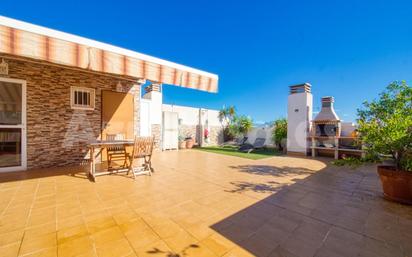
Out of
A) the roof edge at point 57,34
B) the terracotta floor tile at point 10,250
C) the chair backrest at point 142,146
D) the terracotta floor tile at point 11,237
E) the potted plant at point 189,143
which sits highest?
the roof edge at point 57,34

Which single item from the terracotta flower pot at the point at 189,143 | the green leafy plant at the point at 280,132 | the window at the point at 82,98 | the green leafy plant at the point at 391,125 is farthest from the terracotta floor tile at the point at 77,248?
the green leafy plant at the point at 280,132

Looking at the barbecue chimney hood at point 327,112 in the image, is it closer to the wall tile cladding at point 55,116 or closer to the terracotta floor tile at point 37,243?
the wall tile cladding at point 55,116

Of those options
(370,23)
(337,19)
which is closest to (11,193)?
(337,19)

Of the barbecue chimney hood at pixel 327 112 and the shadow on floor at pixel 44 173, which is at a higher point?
the barbecue chimney hood at pixel 327 112

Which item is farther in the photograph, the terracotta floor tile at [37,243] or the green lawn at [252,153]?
the green lawn at [252,153]

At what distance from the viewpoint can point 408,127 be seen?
3.38m

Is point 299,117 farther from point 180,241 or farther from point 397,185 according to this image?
point 180,241

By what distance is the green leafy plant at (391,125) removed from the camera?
10.8 ft

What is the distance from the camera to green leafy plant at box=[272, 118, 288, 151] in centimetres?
1143

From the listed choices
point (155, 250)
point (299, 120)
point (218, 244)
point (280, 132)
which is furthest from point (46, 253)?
point (280, 132)

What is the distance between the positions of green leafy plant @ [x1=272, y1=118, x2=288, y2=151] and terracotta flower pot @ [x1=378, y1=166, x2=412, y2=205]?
7990mm

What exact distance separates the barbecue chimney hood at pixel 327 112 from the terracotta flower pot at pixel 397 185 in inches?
255

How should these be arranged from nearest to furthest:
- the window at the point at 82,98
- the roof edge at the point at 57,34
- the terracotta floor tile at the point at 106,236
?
the terracotta floor tile at the point at 106,236
the roof edge at the point at 57,34
the window at the point at 82,98

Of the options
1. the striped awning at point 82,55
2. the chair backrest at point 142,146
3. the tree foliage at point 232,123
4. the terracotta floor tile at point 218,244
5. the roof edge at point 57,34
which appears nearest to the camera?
the terracotta floor tile at point 218,244
